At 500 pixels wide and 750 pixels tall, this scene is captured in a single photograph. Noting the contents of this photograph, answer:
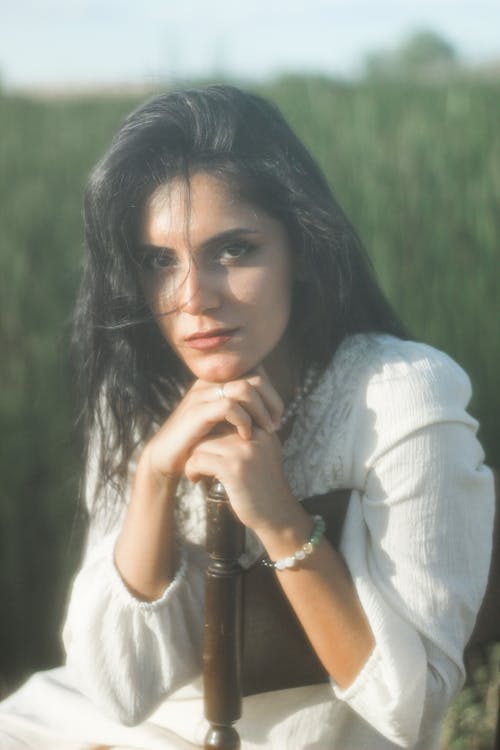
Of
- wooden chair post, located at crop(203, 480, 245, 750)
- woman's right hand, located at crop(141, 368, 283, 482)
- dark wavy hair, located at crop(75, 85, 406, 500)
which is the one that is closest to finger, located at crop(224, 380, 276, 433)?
woman's right hand, located at crop(141, 368, 283, 482)

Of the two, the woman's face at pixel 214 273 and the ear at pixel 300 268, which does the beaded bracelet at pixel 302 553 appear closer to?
the woman's face at pixel 214 273

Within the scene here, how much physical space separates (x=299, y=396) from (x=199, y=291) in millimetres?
310

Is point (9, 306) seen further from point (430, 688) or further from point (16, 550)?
point (430, 688)

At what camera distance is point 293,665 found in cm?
160


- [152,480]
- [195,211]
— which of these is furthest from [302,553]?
[195,211]

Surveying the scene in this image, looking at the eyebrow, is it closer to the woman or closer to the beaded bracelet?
the woman

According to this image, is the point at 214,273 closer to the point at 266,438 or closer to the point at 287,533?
the point at 266,438

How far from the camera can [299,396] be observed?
1.75m

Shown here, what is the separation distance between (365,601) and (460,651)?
16 centimetres

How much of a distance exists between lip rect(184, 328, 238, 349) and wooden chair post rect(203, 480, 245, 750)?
18cm

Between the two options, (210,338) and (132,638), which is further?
(132,638)

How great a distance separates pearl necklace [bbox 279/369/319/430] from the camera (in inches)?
68.5

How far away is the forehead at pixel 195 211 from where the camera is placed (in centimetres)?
152

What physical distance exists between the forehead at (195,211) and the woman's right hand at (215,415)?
0.20 meters
